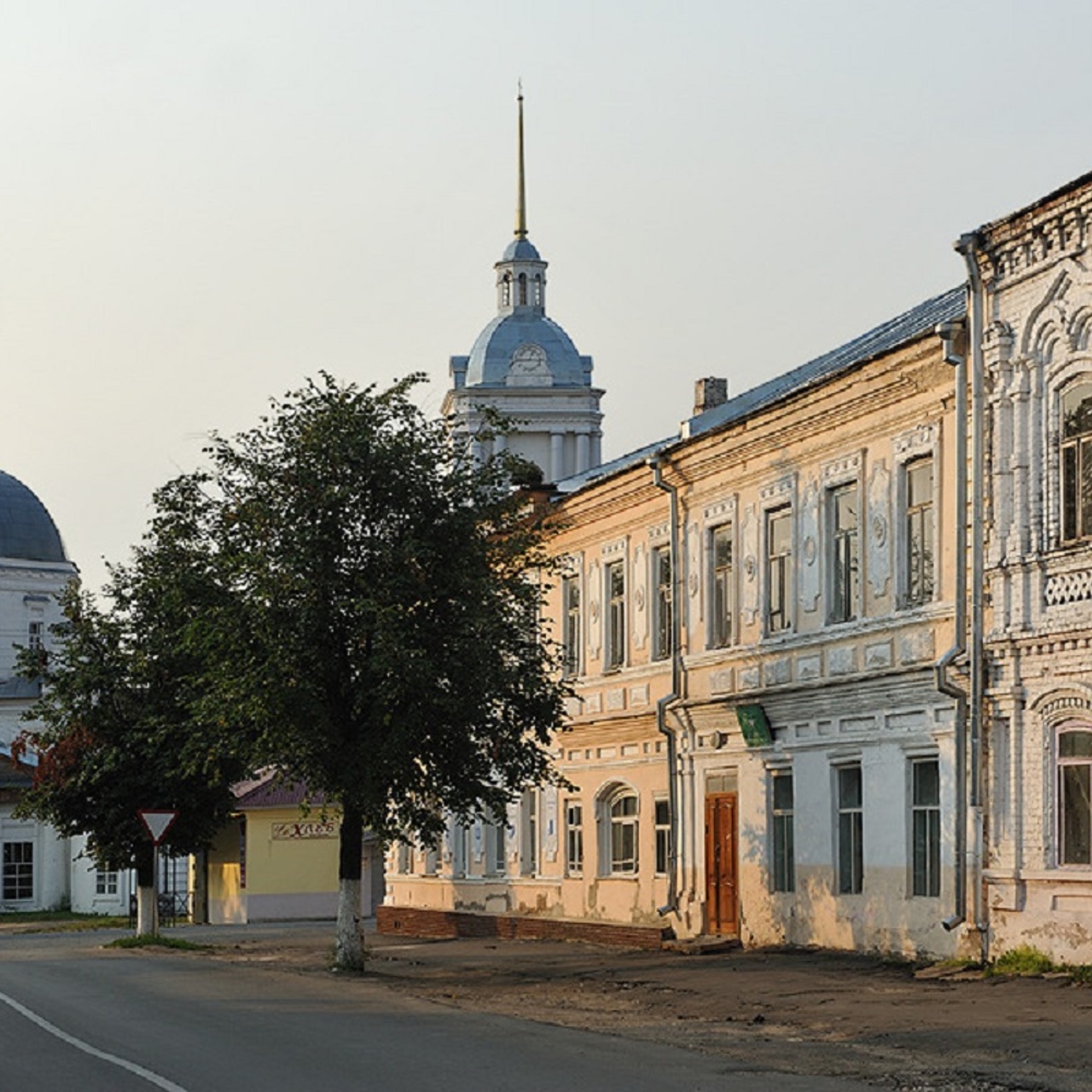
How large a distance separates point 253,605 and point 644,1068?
13.1 metres

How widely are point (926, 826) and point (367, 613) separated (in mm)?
7304

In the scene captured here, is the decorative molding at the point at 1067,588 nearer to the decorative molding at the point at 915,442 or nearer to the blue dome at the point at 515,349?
the decorative molding at the point at 915,442

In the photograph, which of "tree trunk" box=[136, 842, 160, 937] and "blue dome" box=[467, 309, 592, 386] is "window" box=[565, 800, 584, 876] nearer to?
"tree trunk" box=[136, 842, 160, 937]

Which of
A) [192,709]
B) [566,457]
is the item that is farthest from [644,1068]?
[566,457]

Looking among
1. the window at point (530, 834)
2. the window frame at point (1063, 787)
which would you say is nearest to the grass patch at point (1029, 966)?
the window frame at point (1063, 787)

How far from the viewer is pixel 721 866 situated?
32.1 metres

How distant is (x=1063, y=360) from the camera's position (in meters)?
22.8

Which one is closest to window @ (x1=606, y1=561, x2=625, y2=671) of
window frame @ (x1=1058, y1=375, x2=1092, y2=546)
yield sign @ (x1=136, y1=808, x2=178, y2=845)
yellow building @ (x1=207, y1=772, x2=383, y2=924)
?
yield sign @ (x1=136, y1=808, x2=178, y2=845)

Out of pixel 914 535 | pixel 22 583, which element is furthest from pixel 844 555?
pixel 22 583

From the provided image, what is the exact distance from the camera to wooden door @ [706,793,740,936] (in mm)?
31641

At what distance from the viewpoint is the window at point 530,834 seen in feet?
130

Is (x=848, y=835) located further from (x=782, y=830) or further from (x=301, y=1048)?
(x=301, y=1048)

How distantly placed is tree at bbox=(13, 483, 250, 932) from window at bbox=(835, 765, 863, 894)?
11.8 metres

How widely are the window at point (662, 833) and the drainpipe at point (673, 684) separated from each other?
1.13 feet
